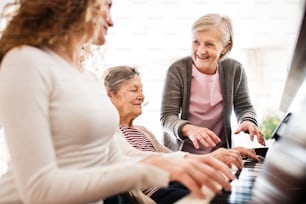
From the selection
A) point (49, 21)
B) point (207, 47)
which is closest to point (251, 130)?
point (207, 47)

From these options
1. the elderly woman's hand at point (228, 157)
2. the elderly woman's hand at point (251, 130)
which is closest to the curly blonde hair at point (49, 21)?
the elderly woman's hand at point (228, 157)

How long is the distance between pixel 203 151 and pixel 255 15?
210cm

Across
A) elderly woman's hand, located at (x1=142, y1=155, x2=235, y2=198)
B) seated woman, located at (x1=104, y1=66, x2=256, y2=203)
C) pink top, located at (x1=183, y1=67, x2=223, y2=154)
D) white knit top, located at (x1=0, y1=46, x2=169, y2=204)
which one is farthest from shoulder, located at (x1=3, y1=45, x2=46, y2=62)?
pink top, located at (x1=183, y1=67, x2=223, y2=154)

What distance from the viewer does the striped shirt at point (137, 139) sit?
3.68ft

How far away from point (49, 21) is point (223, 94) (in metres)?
Result: 0.76

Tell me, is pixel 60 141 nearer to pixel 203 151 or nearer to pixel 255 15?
pixel 203 151

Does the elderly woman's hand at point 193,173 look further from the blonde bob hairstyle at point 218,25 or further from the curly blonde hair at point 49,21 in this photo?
the blonde bob hairstyle at point 218,25

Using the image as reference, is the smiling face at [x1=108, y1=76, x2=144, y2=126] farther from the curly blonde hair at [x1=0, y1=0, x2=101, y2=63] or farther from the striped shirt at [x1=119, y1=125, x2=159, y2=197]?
the curly blonde hair at [x1=0, y1=0, x2=101, y2=63]

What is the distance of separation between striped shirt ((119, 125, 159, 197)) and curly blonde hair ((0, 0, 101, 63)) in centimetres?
64

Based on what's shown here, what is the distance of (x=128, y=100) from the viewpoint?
1224 millimetres

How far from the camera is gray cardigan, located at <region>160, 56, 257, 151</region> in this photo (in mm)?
1188

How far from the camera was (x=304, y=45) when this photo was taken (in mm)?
734

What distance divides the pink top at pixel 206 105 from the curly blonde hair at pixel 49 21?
2.38ft

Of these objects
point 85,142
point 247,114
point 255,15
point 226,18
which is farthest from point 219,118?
point 255,15
